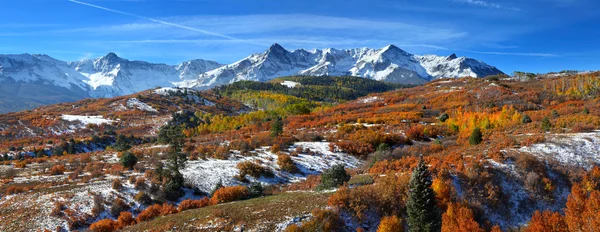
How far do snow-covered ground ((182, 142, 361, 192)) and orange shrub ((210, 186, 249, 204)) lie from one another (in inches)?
201

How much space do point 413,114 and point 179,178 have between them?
55.1 meters

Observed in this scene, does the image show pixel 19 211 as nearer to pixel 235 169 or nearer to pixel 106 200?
pixel 106 200

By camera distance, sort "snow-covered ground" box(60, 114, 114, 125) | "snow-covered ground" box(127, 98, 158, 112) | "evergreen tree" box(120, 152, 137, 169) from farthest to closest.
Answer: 1. "snow-covered ground" box(127, 98, 158, 112)
2. "snow-covered ground" box(60, 114, 114, 125)
3. "evergreen tree" box(120, 152, 137, 169)

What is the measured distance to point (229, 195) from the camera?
23953 millimetres

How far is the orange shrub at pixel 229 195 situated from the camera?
23578mm

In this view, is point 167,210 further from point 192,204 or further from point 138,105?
point 138,105

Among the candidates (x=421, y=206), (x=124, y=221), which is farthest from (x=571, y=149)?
(x=124, y=221)

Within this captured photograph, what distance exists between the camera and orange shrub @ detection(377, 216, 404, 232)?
1678cm

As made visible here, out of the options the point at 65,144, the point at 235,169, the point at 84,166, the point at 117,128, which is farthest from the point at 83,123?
the point at 235,169

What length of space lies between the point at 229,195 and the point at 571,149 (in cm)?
2760

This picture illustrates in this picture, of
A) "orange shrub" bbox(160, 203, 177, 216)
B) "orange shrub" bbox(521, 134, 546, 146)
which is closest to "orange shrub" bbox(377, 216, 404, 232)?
"orange shrub" bbox(160, 203, 177, 216)

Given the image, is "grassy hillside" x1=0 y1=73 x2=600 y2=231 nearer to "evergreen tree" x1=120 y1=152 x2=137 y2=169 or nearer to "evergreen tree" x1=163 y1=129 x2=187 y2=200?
"evergreen tree" x1=163 y1=129 x2=187 y2=200

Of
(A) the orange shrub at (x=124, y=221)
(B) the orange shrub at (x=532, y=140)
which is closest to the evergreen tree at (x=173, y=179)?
(A) the orange shrub at (x=124, y=221)

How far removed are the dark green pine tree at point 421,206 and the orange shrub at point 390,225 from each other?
60 cm
